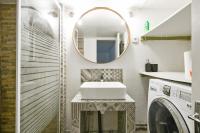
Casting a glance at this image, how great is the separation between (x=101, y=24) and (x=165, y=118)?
1.66m

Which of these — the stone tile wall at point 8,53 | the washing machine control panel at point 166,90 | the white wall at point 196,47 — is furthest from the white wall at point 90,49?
the white wall at point 196,47

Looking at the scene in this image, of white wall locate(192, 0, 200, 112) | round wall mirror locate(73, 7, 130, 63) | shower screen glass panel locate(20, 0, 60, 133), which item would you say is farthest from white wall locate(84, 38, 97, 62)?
white wall locate(192, 0, 200, 112)

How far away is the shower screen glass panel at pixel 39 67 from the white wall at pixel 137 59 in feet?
0.92

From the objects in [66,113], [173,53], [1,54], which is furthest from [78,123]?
[173,53]

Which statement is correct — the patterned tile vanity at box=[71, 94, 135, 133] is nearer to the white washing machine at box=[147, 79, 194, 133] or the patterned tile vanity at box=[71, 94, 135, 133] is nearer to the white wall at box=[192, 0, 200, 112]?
the white washing machine at box=[147, 79, 194, 133]

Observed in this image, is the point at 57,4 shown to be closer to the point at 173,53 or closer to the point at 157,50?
the point at 157,50

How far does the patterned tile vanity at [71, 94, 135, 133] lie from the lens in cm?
196

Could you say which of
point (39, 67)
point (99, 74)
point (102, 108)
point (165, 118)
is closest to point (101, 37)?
point (99, 74)

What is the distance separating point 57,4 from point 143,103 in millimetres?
1709

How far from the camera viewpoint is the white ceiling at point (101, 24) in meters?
2.69

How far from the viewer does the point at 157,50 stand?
9.04 ft

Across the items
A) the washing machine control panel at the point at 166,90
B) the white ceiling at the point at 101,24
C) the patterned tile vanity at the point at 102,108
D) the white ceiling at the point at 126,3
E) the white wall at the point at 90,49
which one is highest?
the white ceiling at the point at 126,3

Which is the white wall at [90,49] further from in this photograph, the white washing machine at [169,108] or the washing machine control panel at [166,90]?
the washing machine control panel at [166,90]

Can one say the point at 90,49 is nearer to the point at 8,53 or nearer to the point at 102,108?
the point at 102,108
